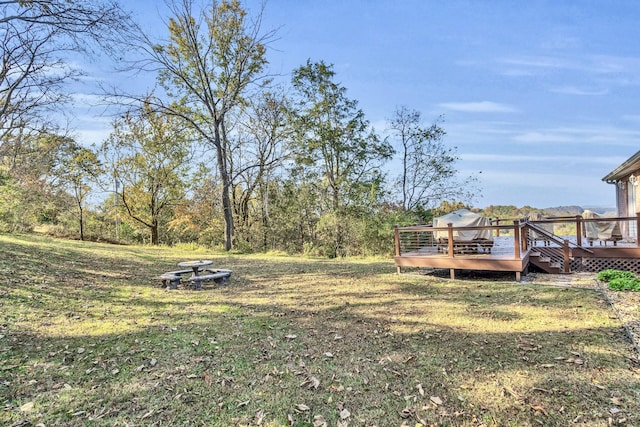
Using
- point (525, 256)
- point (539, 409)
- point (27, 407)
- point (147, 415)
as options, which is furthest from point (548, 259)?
point (27, 407)

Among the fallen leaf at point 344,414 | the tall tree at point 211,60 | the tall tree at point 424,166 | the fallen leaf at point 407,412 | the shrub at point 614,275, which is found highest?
the tall tree at point 211,60

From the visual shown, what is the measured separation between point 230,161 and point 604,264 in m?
17.2

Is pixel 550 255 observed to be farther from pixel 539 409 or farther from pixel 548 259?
pixel 539 409

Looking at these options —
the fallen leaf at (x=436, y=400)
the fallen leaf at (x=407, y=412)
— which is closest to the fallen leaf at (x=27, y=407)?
the fallen leaf at (x=407, y=412)

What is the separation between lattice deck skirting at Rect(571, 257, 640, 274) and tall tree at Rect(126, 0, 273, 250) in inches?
531

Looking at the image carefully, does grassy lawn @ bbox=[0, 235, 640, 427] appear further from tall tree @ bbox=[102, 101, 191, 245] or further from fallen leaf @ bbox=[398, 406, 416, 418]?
tall tree @ bbox=[102, 101, 191, 245]

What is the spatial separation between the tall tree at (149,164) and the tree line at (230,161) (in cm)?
6

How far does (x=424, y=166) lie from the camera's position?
1658 centimetres

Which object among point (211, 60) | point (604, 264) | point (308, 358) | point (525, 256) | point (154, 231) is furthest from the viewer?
point (154, 231)

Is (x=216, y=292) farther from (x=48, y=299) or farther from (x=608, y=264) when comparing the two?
(x=608, y=264)

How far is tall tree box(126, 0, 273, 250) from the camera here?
15.0 m

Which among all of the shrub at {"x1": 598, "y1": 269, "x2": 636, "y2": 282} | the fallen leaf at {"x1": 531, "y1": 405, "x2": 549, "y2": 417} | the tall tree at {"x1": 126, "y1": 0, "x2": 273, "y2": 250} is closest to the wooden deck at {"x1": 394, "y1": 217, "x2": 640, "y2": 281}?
the shrub at {"x1": 598, "y1": 269, "x2": 636, "y2": 282}

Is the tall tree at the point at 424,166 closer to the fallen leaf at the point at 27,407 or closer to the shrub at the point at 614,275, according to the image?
the shrub at the point at 614,275

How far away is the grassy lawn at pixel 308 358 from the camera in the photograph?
2738 millimetres
